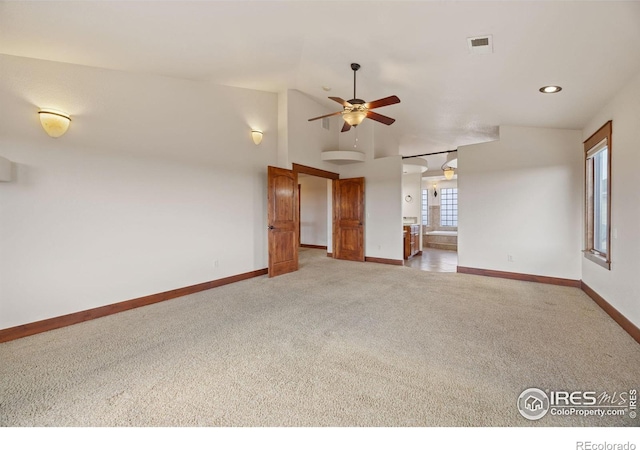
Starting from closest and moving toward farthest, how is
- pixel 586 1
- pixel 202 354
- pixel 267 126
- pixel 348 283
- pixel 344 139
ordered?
pixel 586 1
pixel 202 354
pixel 348 283
pixel 267 126
pixel 344 139

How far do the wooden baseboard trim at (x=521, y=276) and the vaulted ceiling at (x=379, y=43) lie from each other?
251 centimetres

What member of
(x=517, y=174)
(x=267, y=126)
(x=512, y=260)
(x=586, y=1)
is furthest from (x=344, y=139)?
(x=586, y=1)

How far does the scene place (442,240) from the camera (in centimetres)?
959

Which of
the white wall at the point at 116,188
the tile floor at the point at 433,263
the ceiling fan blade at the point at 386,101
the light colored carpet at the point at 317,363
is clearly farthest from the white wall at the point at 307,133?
the light colored carpet at the point at 317,363

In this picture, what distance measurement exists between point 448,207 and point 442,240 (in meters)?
2.62

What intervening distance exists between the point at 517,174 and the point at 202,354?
5.57 m

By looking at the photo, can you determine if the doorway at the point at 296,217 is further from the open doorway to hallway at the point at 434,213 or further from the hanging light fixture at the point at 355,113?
the hanging light fixture at the point at 355,113

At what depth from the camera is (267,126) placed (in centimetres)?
527

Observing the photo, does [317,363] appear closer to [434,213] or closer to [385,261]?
[385,261]

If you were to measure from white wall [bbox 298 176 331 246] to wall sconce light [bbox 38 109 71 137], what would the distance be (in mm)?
6709

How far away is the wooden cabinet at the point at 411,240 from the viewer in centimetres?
717

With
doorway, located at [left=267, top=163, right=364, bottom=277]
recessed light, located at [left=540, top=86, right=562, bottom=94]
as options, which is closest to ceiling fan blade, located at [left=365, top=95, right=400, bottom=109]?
recessed light, located at [left=540, top=86, right=562, bottom=94]

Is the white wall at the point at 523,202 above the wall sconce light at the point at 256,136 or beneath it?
beneath
